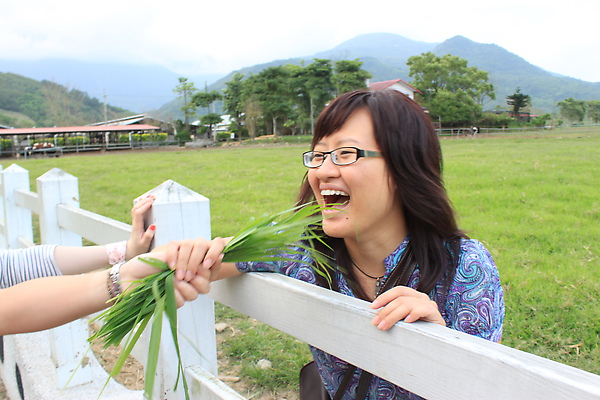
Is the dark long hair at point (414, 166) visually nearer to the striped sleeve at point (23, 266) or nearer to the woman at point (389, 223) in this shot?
the woman at point (389, 223)

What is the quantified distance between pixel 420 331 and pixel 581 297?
3371 millimetres

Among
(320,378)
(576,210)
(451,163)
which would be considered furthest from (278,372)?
(451,163)

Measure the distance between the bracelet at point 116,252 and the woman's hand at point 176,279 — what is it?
492 mm

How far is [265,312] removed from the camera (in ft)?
4.17

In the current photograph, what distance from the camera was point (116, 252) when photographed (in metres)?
1.78

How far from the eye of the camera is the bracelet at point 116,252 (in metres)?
1.75

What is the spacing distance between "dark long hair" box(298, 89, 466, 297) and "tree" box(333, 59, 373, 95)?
158ft

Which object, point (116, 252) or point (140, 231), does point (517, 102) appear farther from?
point (140, 231)

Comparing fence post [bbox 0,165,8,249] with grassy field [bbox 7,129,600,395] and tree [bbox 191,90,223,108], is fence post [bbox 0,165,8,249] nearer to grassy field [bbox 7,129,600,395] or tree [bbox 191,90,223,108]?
grassy field [bbox 7,129,600,395]

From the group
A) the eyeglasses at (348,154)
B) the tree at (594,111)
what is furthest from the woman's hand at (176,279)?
the tree at (594,111)

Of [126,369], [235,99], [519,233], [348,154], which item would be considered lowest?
[126,369]

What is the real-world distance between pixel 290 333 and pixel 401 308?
0.34 m

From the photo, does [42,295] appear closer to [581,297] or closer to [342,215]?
[342,215]

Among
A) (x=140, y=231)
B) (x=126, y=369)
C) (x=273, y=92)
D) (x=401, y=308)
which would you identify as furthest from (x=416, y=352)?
(x=273, y=92)
